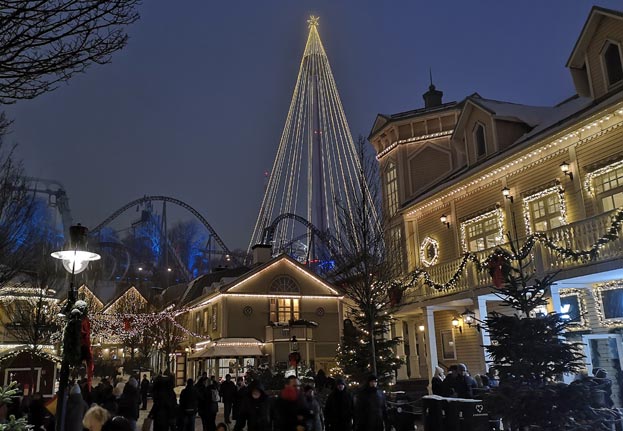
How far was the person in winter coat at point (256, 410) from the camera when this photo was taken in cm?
956

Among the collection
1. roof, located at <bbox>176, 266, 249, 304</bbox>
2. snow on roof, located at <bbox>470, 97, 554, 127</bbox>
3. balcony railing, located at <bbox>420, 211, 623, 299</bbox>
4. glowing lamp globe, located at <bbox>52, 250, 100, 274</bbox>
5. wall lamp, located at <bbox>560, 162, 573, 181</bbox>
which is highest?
snow on roof, located at <bbox>470, 97, 554, 127</bbox>

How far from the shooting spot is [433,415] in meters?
10.8

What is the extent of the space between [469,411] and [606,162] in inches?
321

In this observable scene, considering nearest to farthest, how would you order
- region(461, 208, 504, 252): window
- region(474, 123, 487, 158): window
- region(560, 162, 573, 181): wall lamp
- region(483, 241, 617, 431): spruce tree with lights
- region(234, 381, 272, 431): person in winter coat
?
region(483, 241, 617, 431): spruce tree with lights, region(234, 381, 272, 431): person in winter coat, region(560, 162, 573, 181): wall lamp, region(461, 208, 504, 252): window, region(474, 123, 487, 158): window

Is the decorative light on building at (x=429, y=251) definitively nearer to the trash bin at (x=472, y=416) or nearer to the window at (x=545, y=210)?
the window at (x=545, y=210)

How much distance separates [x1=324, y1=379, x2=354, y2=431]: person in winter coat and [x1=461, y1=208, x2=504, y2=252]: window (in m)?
10.0

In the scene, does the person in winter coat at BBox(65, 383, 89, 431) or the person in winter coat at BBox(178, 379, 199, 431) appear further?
the person in winter coat at BBox(178, 379, 199, 431)

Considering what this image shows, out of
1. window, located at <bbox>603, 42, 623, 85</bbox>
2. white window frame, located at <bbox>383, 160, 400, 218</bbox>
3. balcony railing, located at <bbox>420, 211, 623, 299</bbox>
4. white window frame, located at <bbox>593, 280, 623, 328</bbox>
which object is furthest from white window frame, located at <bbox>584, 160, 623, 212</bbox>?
white window frame, located at <bbox>383, 160, 400, 218</bbox>

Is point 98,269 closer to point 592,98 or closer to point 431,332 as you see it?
point 431,332

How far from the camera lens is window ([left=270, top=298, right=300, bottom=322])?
3541 cm

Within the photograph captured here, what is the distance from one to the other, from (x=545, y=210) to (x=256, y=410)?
1155cm

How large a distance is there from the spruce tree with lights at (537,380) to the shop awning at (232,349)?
71.7ft

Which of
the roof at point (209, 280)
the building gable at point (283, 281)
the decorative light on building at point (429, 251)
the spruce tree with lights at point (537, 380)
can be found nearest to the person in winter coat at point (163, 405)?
the spruce tree with lights at point (537, 380)

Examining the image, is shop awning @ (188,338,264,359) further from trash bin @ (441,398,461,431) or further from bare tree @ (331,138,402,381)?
trash bin @ (441,398,461,431)
